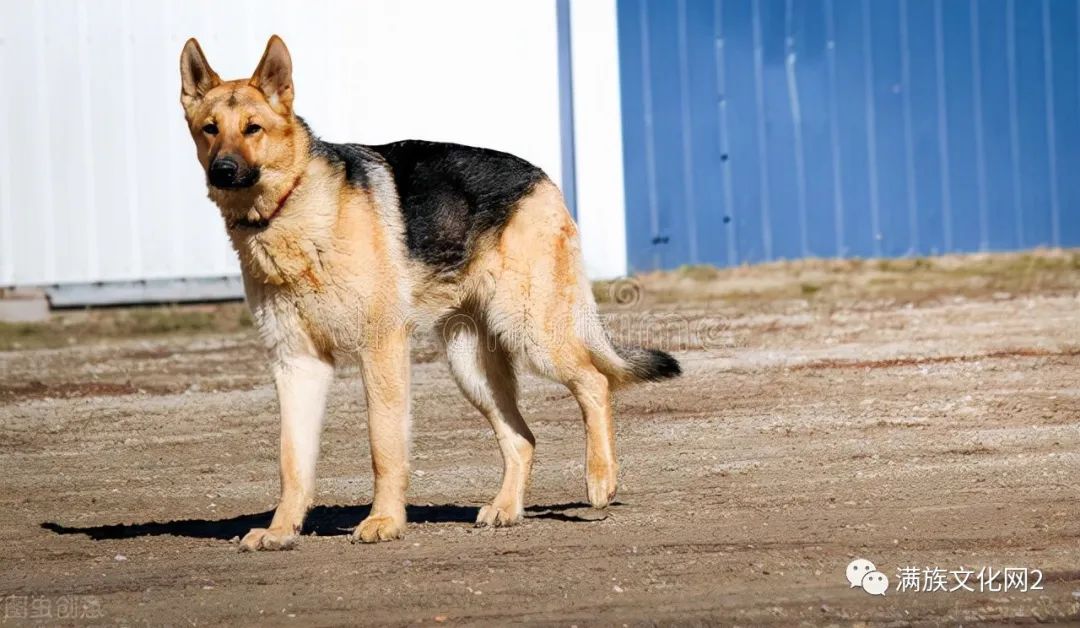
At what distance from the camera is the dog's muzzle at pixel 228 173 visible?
208 inches

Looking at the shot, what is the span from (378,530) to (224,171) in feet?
4.82

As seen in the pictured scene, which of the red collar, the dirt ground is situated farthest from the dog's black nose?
the dirt ground

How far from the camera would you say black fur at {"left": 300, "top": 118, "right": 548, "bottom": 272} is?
5816mm

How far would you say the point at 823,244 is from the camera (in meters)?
13.1

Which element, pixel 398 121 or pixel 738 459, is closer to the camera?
pixel 738 459

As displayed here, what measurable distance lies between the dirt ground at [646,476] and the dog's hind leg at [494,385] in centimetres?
24

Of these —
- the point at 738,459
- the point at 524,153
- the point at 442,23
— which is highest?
the point at 442,23

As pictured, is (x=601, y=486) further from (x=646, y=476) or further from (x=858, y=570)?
(x=858, y=570)

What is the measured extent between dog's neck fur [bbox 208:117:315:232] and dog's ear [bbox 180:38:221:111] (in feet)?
1.40

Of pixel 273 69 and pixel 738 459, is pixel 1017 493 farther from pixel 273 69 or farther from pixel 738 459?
pixel 273 69

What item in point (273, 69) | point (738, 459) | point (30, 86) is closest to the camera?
point (273, 69)

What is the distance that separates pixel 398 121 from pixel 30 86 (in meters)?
3.22

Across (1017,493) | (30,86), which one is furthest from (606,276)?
(1017,493)

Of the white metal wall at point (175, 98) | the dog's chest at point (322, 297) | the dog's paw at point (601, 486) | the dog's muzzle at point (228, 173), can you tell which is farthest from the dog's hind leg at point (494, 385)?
the white metal wall at point (175, 98)
